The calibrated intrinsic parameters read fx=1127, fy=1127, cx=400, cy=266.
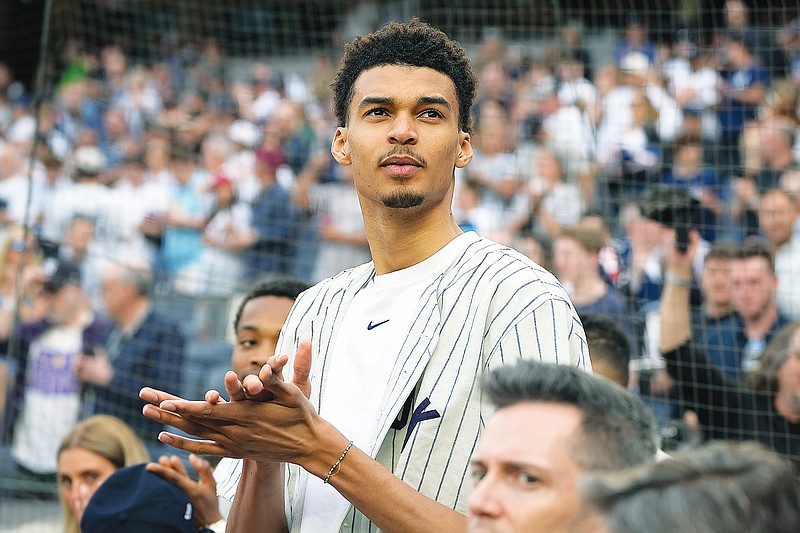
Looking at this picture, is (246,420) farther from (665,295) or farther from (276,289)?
(665,295)

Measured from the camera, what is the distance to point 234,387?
81.3 inches

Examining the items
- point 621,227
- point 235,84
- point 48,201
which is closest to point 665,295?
point 621,227

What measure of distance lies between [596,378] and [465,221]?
583 centimetres

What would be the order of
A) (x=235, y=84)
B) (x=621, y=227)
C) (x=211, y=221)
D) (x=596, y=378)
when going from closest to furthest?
(x=596, y=378) → (x=621, y=227) → (x=211, y=221) → (x=235, y=84)

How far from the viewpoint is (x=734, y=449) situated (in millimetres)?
1462

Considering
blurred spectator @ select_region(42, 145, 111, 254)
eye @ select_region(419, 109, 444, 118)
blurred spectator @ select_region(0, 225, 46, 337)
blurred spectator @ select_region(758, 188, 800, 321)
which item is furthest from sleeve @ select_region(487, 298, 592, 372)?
blurred spectator @ select_region(42, 145, 111, 254)

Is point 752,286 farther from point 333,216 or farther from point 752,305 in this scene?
point 333,216

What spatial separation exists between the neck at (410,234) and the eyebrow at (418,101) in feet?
0.79

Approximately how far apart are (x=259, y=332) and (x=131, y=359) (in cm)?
304

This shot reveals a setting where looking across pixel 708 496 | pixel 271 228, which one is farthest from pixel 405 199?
pixel 271 228

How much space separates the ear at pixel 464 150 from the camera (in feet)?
8.99

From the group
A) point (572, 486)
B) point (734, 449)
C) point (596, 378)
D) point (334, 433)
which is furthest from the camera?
point (334, 433)

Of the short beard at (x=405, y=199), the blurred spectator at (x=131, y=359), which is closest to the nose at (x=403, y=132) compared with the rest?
the short beard at (x=405, y=199)

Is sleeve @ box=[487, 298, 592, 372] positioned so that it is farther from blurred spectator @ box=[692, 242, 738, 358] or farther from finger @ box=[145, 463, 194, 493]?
blurred spectator @ box=[692, 242, 738, 358]
